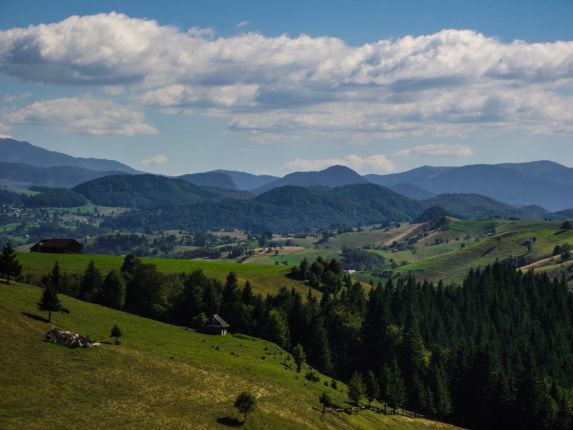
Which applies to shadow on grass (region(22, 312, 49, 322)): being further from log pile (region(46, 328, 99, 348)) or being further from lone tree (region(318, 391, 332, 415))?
lone tree (region(318, 391, 332, 415))

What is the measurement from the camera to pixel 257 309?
15475 centimetres

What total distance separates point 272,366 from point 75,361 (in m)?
38.9

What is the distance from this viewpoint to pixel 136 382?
282ft

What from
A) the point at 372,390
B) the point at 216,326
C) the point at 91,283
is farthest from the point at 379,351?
the point at 91,283

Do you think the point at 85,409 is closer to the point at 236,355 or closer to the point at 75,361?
the point at 75,361

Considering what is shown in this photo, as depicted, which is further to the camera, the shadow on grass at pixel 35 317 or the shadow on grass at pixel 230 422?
the shadow on grass at pixel 35 317

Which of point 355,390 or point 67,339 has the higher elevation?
point 67,339

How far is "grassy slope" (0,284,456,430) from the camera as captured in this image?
2899 inches

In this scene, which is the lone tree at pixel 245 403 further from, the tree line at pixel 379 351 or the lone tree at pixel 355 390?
the tree line at pixel 379 351

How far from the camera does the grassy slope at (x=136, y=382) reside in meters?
73.6

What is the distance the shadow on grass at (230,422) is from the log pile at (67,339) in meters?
24.1

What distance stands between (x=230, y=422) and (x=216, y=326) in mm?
57885

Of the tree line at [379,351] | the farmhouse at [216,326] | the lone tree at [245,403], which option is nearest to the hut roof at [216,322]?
the farmhouse at [216,326]

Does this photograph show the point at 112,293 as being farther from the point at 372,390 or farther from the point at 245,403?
the point at 245,403
